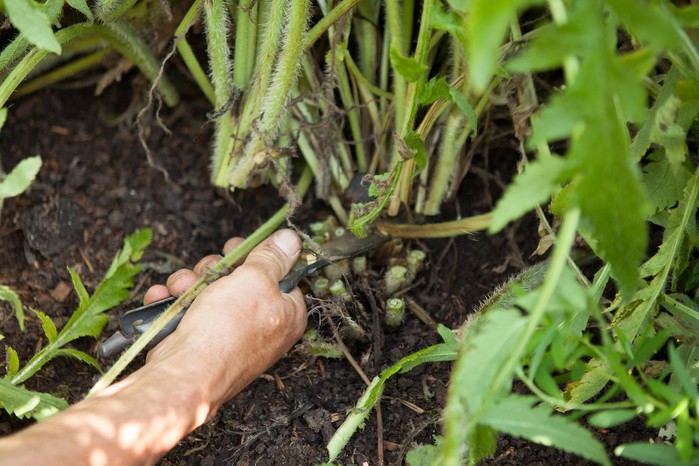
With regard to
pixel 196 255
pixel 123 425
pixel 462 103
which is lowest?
pixel 196 255

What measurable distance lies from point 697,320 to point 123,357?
131cm

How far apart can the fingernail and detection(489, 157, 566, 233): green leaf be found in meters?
1.01

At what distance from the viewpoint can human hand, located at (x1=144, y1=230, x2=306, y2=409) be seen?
5.18 ft

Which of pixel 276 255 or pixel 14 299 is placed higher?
pixel 14 299

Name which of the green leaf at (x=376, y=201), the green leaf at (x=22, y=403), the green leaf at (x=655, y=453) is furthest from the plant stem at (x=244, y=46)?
the green leaf at (x=655, y=453)

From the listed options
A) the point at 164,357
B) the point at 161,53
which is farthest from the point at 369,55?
the point at 164,357

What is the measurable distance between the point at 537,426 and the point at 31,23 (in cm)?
114

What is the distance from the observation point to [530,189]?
103 cm

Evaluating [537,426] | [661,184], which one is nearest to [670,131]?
[661,184]

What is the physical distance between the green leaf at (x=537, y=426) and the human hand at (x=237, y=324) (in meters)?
0.66

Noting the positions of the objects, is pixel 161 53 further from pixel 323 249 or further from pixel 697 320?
pixel 697 320

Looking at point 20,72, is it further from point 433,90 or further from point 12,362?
point 433,90

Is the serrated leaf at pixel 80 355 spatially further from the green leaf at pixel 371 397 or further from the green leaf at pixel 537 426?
the green leaf at pixel 537 426

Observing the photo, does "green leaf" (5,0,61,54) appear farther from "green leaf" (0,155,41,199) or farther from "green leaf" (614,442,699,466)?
"green leaf" (614,442,699,466)
